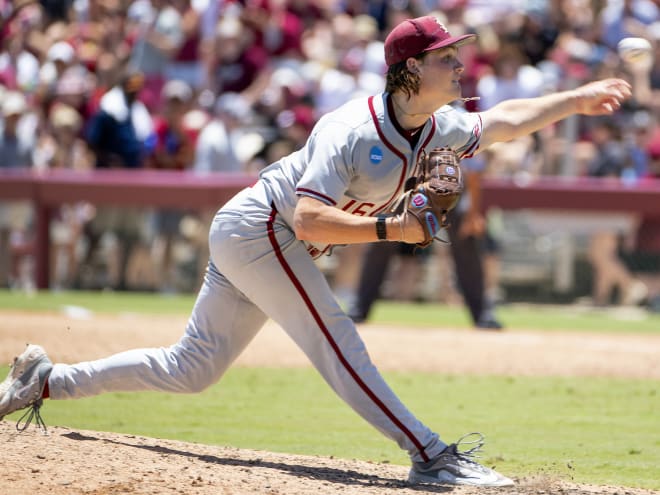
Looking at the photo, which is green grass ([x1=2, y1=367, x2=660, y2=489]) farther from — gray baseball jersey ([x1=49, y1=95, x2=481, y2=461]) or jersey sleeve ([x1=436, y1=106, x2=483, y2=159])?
jersey sleeve ([x1=436, y1=106, x2=483, y2=159])

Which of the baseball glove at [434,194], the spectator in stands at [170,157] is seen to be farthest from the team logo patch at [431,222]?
the spectator in stands at [170,157]

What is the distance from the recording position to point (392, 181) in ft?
16.0

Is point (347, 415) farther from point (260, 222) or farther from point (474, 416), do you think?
point (260, 222)

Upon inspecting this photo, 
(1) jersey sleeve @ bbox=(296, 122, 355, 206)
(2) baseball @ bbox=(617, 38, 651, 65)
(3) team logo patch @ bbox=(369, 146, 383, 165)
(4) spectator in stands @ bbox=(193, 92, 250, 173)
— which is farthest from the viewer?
(4) spectator in stands @ bbox=(193, 92, 250, 173)

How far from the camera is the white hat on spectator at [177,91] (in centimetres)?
1496

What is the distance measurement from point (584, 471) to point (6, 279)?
1033cm

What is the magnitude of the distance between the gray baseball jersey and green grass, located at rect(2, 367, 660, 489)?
0.85 meters

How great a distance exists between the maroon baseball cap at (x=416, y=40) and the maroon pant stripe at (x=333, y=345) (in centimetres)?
89

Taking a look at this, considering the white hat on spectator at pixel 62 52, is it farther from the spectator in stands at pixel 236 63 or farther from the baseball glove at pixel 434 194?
the baseball glove at pixel 434 194

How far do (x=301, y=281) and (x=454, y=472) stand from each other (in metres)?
1.04

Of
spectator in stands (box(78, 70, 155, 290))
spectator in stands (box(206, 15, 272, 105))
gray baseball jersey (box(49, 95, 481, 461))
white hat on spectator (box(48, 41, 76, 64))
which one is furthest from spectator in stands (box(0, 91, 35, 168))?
gray baseball jersey (box(49, 95, 481, 461))

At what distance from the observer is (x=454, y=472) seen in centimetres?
484

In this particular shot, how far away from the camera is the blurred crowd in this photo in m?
14.0

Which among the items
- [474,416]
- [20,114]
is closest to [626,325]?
[474,416]
